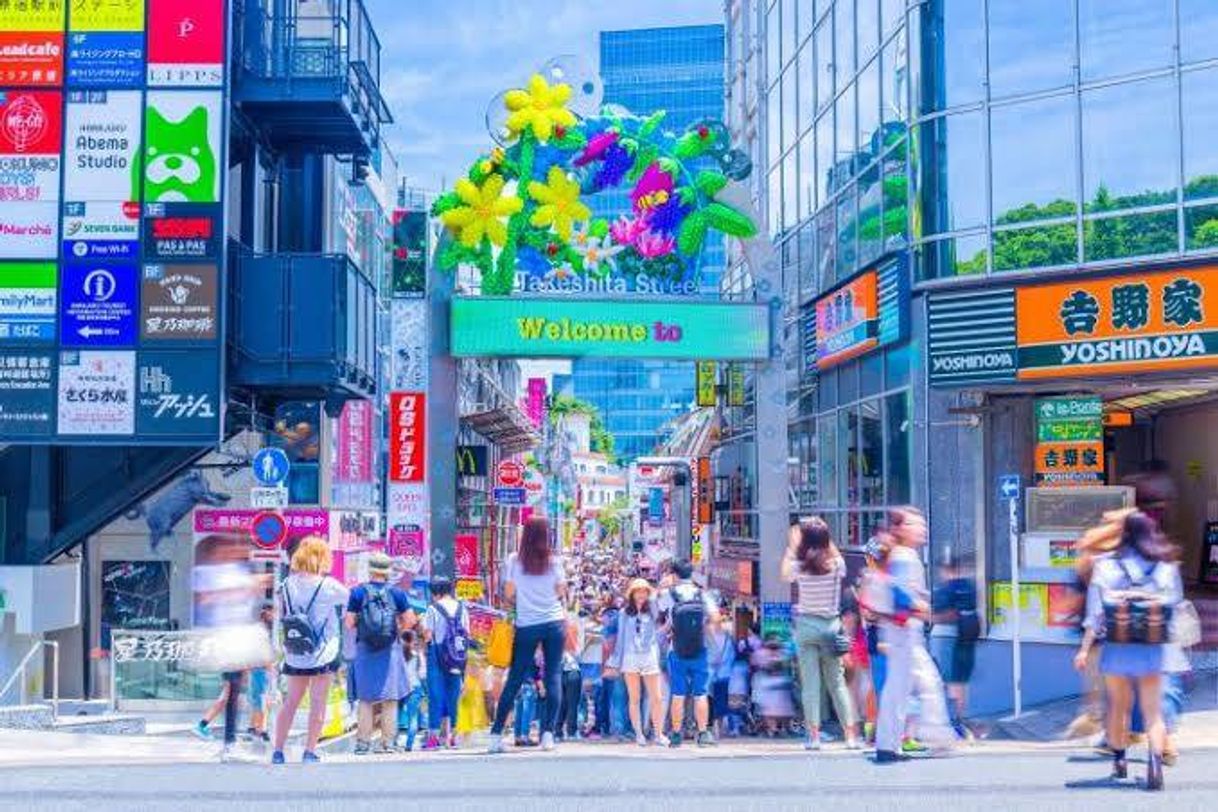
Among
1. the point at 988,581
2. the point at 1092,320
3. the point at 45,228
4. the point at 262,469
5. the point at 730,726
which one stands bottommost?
the point at 730,726

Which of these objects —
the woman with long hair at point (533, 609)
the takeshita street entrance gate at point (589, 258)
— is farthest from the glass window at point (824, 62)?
the woman with long hair at point (533, 609)

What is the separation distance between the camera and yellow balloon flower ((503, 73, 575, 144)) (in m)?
24.6

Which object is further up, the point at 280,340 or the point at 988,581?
the point at 280,340

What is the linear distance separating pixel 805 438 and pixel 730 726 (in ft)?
41.4

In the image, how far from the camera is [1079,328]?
20.8 m

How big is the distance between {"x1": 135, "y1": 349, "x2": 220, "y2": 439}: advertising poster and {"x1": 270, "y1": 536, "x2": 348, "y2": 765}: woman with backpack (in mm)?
11754

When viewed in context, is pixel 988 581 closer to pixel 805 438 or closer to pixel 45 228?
pixel 805 438

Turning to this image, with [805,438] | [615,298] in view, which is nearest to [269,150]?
[615,298]

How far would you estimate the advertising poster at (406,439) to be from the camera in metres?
28.0

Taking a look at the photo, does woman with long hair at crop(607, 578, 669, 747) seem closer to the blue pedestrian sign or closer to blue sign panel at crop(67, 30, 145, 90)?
the blue pedestrian sign

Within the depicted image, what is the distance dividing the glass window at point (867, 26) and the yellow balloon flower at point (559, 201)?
505 centimetres

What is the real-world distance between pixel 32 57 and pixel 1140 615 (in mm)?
18451

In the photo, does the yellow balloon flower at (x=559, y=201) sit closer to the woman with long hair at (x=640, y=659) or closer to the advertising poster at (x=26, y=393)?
the advertising poster at (x=26, y=393)

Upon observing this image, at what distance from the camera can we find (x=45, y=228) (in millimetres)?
22859
